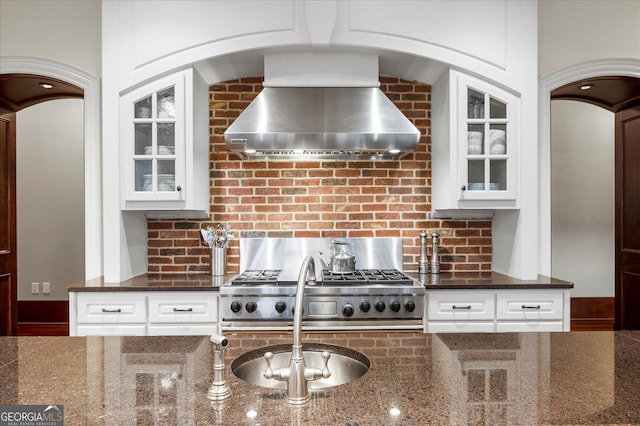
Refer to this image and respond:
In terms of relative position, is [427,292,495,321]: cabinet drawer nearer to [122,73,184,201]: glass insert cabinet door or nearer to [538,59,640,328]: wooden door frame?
[538,59,640,328]: wooden door frame

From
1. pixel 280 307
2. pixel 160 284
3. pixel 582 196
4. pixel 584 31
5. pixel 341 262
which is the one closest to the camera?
pixel 280 307

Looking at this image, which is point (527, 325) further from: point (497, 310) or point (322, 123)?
point (322, 123)

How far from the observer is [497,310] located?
8.80 feet

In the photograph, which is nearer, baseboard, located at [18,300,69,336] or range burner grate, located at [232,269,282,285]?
range burner grate, located at [232,269,282,285]

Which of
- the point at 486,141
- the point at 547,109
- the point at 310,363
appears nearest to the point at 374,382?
the point at 310,363

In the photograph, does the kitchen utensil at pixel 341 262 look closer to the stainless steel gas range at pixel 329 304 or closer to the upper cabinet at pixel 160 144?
the stainless steel gas range at pixel 329 304

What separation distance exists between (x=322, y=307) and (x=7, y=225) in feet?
9.80

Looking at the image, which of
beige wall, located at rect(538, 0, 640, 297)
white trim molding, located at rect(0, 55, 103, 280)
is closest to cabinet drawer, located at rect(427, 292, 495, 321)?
white trim molding, located at rect(0, 55, 103, 280)

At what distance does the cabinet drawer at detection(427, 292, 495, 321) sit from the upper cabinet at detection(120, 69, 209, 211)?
66.3 inches

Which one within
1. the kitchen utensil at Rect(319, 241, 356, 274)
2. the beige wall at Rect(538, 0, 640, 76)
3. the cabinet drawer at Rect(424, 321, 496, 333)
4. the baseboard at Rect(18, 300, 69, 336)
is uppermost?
the beige wall at Rect(538, 0, 640, 76)

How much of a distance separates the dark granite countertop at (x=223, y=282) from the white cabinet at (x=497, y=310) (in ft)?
0.14

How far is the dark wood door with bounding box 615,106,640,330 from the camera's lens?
3.57 metres

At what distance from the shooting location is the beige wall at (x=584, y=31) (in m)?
3.11

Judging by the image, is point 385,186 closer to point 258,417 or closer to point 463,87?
point 463,87
